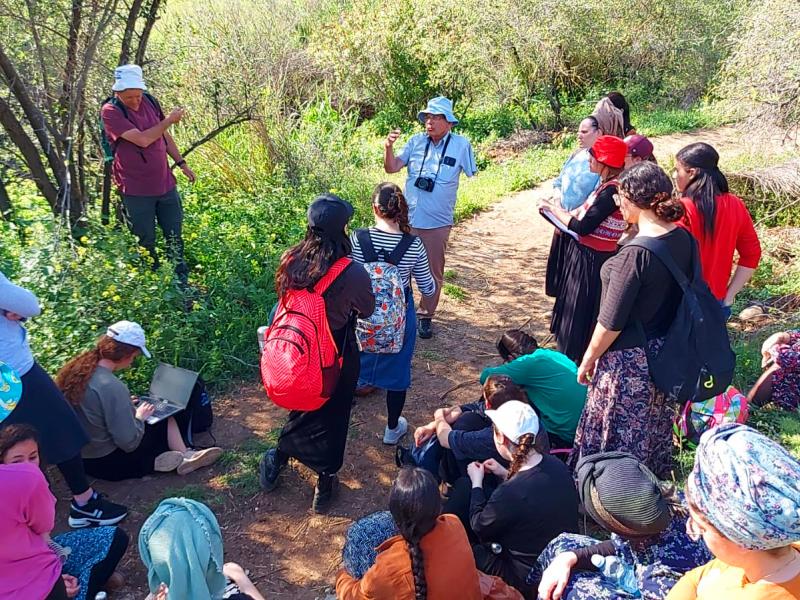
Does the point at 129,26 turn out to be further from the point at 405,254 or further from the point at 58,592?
the point at 58,592

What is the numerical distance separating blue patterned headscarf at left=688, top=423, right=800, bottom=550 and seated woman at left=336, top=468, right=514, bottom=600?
99 cm

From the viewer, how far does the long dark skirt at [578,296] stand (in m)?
4.07

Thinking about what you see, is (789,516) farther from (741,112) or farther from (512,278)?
(741,112)

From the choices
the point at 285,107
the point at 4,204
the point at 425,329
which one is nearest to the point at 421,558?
the point at 425,329

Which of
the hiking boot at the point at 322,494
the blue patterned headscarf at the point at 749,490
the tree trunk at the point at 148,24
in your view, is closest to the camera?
the blue patterned headscarf at the point at 749,490

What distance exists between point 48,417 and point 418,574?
1968mm

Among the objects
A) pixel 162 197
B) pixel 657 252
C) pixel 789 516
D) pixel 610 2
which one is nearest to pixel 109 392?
pixel 162 197

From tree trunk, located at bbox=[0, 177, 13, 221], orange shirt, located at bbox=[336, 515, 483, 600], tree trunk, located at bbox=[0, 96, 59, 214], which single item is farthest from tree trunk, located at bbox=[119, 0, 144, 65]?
orange shirt, located at bbox=[336, 515, 483, 600]

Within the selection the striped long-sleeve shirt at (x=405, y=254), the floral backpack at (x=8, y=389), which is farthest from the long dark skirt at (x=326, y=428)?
the floral backpack at (x=8, y=389)

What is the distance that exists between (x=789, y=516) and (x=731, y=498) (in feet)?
0.40

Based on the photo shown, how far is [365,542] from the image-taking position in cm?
282

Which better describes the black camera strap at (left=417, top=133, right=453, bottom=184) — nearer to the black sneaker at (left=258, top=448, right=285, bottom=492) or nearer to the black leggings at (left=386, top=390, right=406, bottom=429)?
the black leggings at (left=386, top=390, right=406, bottom=429)

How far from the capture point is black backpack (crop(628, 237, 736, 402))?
2.92 metres

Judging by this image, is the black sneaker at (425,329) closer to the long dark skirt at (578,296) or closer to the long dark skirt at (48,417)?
the long dark skirt at (578,296)
